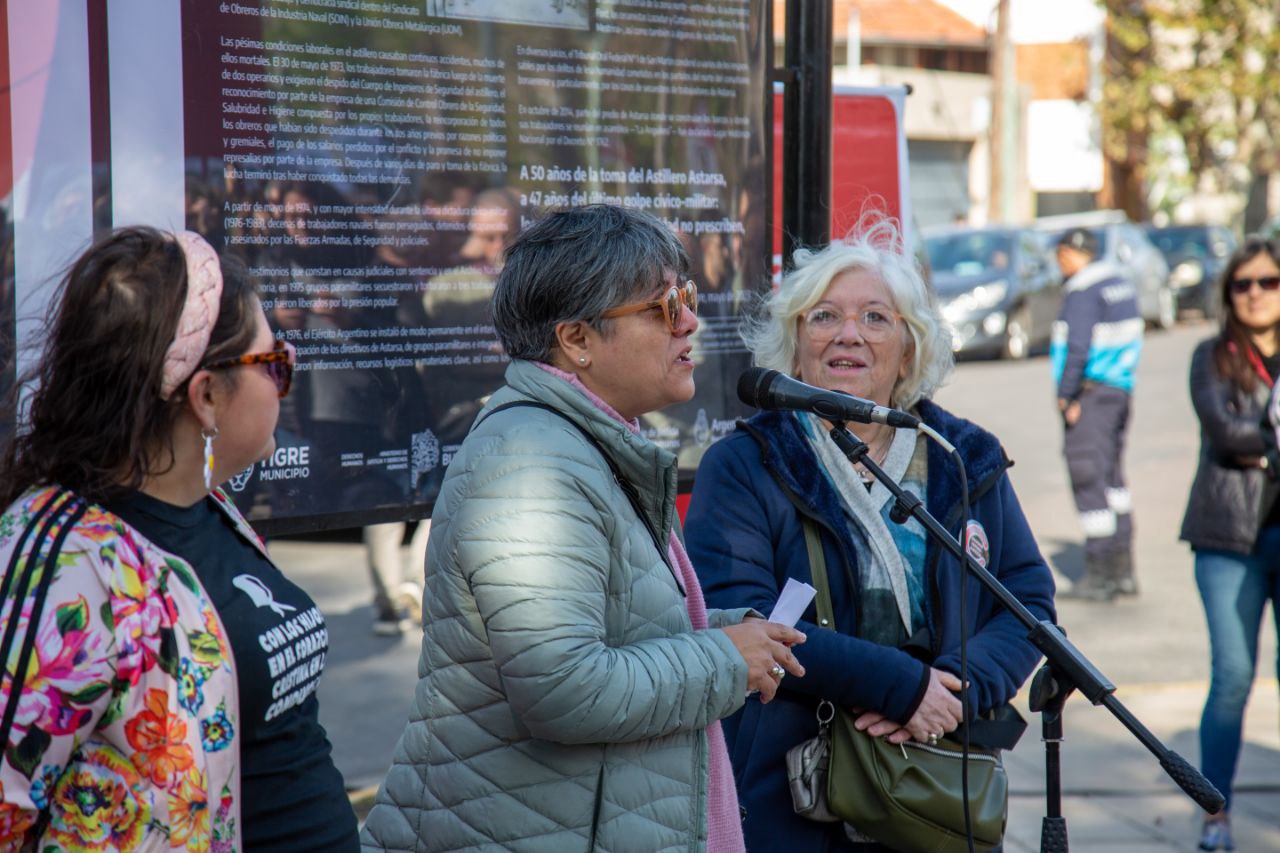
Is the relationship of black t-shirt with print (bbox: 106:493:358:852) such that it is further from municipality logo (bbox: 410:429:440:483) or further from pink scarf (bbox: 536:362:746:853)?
municipality logo (bbox: 410:429:440:483)

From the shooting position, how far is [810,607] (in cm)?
295

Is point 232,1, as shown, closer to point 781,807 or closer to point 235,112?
point 235,112

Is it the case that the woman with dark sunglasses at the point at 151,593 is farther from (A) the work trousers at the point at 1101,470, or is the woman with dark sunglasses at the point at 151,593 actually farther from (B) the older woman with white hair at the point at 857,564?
(A) the work trousers at the point at 1101,470

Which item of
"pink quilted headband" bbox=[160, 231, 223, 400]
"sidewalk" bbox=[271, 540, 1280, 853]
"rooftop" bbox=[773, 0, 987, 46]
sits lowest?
"sidewalk" bbox=[271, 540, 1280, 853]

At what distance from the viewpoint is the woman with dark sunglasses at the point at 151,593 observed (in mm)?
1753

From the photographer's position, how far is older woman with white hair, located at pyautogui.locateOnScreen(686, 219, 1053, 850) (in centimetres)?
281

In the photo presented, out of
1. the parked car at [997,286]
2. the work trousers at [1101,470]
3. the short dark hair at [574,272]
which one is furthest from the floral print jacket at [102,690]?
the parked car at [997,286]

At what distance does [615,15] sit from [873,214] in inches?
33.0

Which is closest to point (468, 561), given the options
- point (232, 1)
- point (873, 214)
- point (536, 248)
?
point (536, 248)

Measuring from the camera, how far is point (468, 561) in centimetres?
217

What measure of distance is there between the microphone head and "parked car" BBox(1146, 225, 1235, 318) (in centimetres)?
2452

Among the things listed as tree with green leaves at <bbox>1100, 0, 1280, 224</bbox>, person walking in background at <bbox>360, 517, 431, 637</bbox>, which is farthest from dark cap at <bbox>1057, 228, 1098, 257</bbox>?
tree with green leaves at <bbox>1100, 0, 1280, 224</bbox>

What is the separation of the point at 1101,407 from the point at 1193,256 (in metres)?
19.5

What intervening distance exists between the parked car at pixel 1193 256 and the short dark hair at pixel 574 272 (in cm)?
2497
